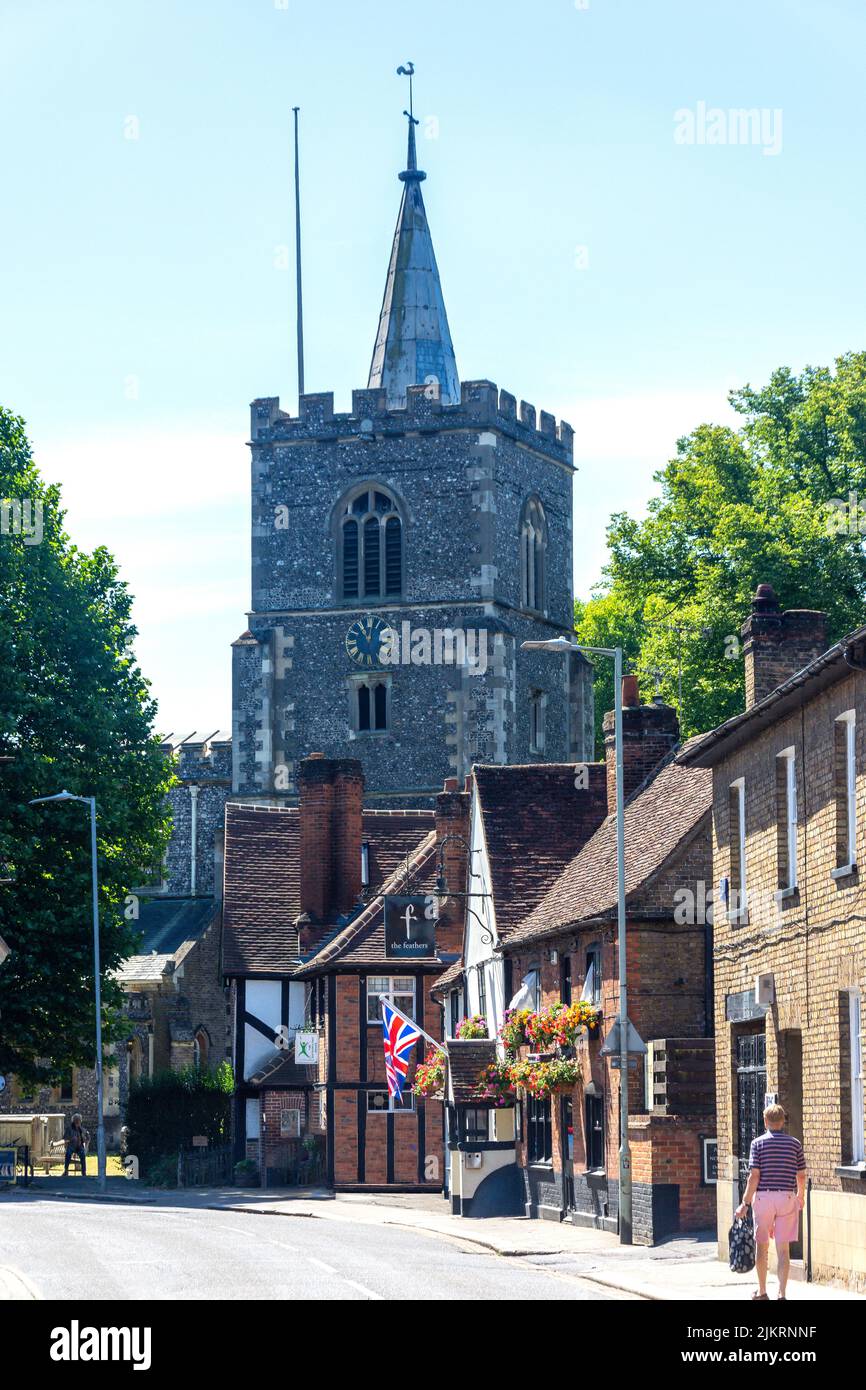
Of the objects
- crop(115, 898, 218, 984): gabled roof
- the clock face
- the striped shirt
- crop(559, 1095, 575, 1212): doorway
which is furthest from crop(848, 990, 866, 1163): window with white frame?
the clock face

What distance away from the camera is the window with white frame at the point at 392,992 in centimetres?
4759

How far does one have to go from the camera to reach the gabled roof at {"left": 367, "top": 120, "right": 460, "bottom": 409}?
3098 inches

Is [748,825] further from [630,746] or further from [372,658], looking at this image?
[372,658]

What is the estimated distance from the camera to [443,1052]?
133 ft

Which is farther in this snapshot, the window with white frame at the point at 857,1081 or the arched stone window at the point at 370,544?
the arched stone window at the point at 370,544

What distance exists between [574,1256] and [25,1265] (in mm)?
6855

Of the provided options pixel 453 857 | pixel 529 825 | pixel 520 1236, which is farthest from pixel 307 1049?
pixel 520 1236

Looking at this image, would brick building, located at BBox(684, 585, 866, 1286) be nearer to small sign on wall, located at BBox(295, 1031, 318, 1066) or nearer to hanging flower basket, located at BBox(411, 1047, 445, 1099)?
hanging flower basket, located at BBox(411, 1047, 445, 1099)

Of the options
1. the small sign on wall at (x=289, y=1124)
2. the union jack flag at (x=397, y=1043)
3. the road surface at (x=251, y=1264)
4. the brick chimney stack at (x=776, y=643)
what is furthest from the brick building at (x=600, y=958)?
the small sign on wall at (x=289, y=1124)

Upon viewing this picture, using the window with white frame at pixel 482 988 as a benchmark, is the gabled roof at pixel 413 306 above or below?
above

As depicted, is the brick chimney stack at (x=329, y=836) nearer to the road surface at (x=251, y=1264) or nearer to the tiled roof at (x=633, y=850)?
the tiled roof at (x=633, y=850)

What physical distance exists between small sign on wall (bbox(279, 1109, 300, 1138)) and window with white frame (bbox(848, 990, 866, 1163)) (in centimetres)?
2951

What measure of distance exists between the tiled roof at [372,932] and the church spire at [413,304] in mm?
31072
